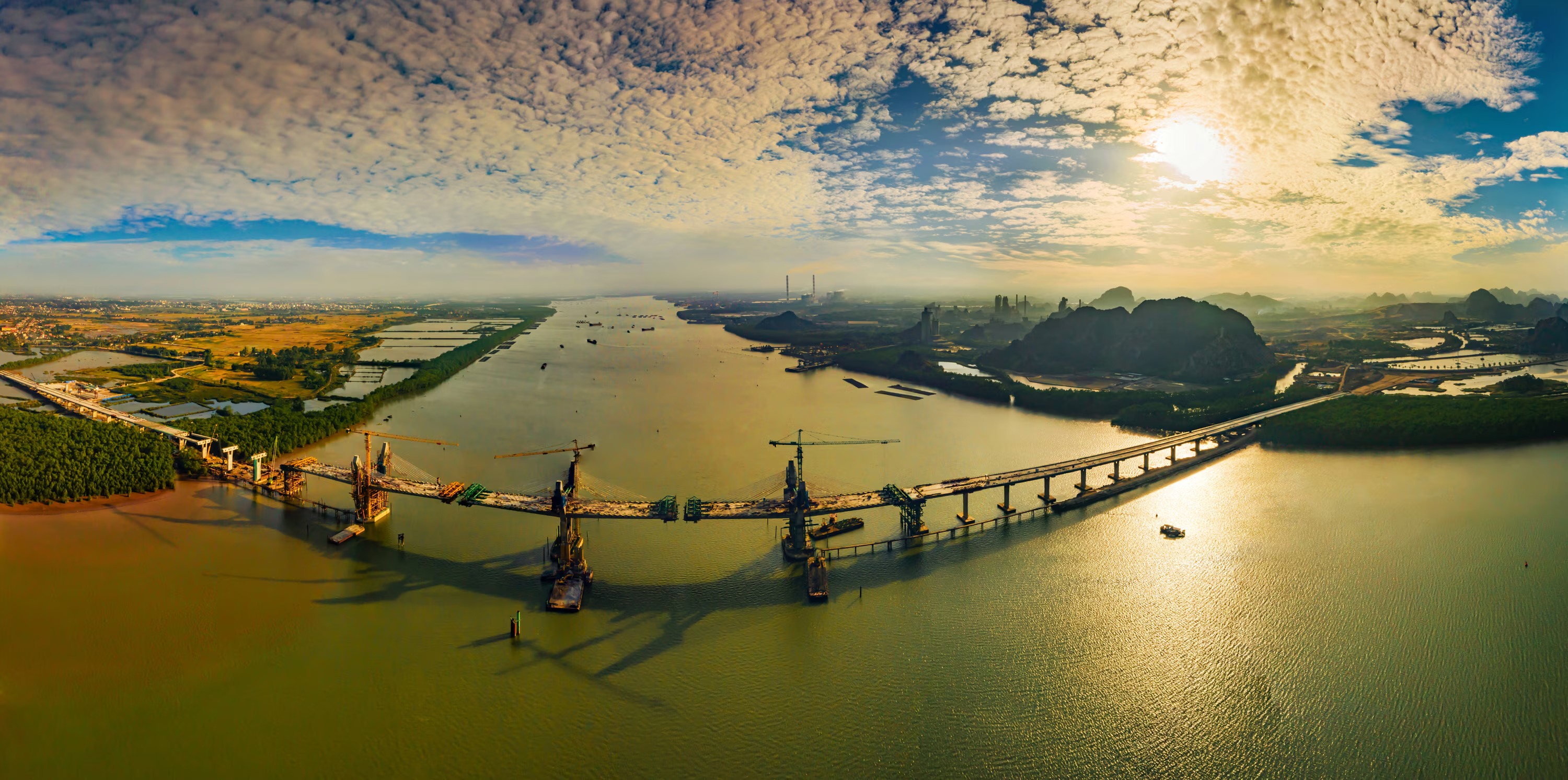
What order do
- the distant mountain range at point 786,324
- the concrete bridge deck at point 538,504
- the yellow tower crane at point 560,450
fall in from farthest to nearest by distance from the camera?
the distant mountain range at point 786,324 < the yellow tower crane at point 560,450 < the concrete bridge deck at point 538,504

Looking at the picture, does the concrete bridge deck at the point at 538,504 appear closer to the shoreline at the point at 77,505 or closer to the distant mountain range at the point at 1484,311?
the shoreline at the point at 77,505

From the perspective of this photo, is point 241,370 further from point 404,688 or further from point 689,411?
point 404,688

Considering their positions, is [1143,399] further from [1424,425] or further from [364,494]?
[364,494]

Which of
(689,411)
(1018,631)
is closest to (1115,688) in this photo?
(1018,631)

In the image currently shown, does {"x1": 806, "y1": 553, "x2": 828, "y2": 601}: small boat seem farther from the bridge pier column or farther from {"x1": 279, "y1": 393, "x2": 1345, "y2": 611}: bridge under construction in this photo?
the bridge pier column

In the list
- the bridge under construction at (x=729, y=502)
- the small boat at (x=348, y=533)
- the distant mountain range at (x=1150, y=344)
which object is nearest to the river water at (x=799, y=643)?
the small boat at (x=348, y=533)
